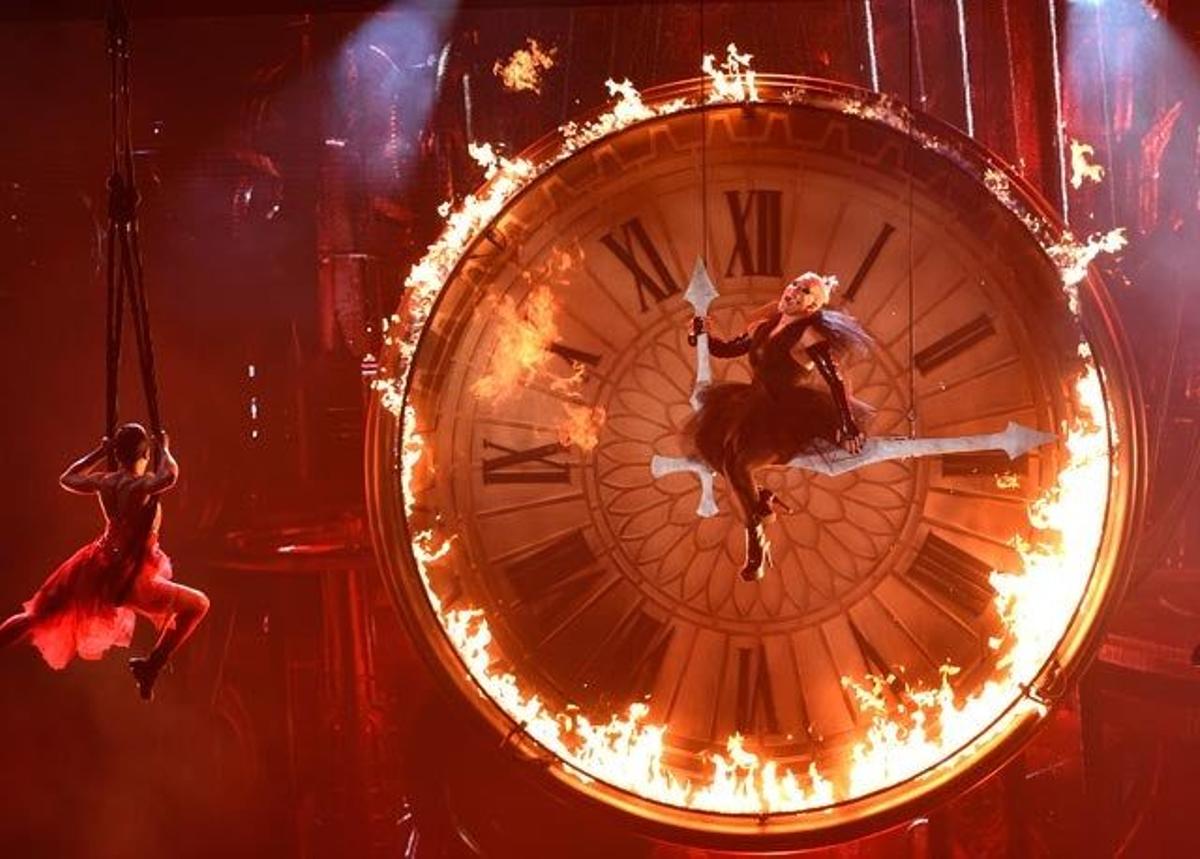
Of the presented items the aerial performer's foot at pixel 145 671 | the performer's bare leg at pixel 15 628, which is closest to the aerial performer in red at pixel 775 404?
the aerial performer's foot at pixel 145 671

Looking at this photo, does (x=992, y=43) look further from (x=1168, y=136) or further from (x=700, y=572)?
(x=700, y=572)

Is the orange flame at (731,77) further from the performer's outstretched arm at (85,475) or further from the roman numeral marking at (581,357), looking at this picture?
the performer's outstretched arm at (85,475)

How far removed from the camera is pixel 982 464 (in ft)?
9.25

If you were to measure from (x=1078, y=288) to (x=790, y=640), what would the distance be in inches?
35.2

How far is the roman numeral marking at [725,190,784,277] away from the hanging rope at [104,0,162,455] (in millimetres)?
1129

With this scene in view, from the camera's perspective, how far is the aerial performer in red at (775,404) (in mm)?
2764

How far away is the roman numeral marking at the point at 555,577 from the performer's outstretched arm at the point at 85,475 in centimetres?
79

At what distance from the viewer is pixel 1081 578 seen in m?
2.82

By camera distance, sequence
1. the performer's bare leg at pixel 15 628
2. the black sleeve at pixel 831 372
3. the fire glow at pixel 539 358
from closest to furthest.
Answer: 1. the performer's bare leg at pixel 15 628
2. the black sleeve at pixel 831 372
3. the fire glow at pixel 539 358

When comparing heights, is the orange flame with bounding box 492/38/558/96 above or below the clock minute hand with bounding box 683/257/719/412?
above

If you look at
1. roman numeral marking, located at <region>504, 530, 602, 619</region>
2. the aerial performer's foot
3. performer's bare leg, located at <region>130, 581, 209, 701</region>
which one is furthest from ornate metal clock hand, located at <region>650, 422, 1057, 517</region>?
the aerial performer's foot

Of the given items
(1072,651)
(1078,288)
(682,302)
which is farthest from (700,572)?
(1078,288)

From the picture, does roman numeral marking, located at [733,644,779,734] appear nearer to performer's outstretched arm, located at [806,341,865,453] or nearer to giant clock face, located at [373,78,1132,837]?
giant clock face, located at [373,78,1132,837]

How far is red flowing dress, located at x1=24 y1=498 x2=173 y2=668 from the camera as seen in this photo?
263 centimetres
